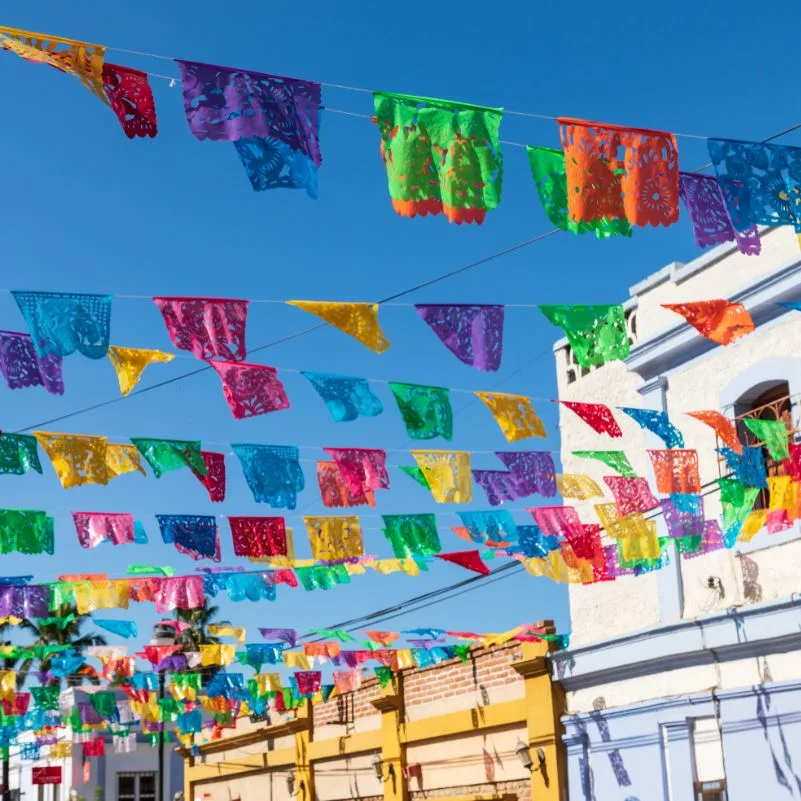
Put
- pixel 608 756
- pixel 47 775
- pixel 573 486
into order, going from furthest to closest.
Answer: pixel 47 775, pixel 608 756, pixel 573 486

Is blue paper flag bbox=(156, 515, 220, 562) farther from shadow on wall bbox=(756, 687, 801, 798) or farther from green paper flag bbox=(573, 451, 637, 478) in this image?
shadow on wall bbox=(756, 687, 801, 798)

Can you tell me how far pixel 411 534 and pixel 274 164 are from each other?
6.95 metres

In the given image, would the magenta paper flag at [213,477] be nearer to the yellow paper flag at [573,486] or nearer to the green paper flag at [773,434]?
the yellow paper flag at [573,486]

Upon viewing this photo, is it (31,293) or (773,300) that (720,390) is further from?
(31,293)

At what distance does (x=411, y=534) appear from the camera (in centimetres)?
1416

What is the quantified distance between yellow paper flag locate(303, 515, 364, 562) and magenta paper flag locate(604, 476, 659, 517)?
2894 mm

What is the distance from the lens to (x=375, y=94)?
26.0 ft

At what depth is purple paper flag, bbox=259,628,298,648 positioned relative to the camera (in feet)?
63.7

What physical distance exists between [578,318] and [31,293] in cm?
440

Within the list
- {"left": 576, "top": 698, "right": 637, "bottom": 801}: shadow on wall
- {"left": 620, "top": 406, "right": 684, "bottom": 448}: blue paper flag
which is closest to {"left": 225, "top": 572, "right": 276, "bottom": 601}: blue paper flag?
{"left": 576, "top": 698, "right": 637, "bottom": 801}: shadow on wall

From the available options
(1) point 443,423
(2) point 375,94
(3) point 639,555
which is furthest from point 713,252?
(2) point 375,94

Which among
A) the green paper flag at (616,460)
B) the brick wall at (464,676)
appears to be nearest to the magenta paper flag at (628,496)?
the green paper flag at (616,460)

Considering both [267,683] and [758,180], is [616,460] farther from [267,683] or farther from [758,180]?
[267,683]

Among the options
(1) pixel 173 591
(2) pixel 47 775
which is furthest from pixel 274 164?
(2) pixel 47 775
